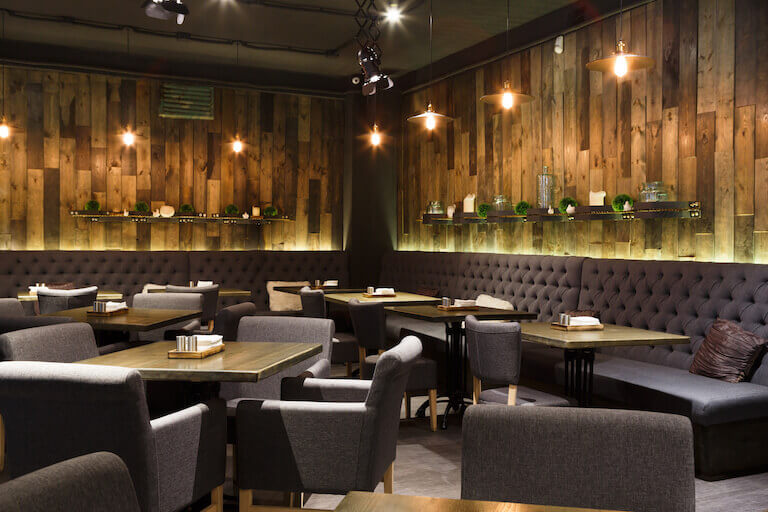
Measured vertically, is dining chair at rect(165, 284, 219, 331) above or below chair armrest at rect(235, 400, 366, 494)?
above

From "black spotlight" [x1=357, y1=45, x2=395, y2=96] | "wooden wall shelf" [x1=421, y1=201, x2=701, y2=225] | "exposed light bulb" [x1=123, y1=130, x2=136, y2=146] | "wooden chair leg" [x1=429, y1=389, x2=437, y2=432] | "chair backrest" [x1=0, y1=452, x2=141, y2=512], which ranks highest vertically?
"black spotlight" [x1=357, y1=45, x2=395, y2=96]

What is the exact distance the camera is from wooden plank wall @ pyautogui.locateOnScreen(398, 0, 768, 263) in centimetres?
495

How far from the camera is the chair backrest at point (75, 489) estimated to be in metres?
0.94

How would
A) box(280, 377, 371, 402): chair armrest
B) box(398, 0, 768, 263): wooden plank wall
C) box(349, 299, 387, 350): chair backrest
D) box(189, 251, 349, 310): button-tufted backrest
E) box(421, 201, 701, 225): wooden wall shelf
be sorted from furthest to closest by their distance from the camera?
box(189, 251, 349, 310): button-tufted backrest → box(421, 201, 701, 225): wooden wall shelf → box(349, 299, 387, 350): chair backrest → box(398, 0, 768, 263): wooden plank wall → box(280, 377, 371, 402): chair armrest

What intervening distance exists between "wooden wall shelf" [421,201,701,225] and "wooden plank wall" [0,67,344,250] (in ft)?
7.72

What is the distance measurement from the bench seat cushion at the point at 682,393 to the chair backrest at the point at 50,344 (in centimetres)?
315

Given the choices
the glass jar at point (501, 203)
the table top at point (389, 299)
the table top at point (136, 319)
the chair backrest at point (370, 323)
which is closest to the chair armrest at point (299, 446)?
the table top at point (136, 319)

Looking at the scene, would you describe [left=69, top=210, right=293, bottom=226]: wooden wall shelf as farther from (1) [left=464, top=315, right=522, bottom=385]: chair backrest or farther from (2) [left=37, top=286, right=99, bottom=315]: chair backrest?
(1) [left=464, top=315, right=522, bottom=385]: chair backrest

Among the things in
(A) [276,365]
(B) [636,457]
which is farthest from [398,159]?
(B) [636,457]

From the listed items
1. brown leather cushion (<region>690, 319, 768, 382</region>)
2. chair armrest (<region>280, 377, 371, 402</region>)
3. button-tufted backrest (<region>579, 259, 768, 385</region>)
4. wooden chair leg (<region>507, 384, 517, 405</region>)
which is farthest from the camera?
button-tufted backrest (<region>579, 259, 768, 385</region>)

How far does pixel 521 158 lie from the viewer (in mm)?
7297

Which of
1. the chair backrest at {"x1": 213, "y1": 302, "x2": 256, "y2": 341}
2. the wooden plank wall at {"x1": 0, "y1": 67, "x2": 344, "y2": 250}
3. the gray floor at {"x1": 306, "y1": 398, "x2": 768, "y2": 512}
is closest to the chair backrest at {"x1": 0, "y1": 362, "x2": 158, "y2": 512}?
the gray floor at {"x1": 306, "y1": 398, "x2": 768, "y2": 512}

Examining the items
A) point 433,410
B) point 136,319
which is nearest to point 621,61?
point 433,410

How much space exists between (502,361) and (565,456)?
2.53 m
